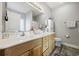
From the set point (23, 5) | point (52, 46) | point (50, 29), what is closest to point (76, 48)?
Result: point (52, 46)

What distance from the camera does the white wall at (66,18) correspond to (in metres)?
1.61

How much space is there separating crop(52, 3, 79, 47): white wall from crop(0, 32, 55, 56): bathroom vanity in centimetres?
17

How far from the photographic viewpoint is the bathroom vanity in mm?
1097

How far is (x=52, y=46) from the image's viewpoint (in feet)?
5.73

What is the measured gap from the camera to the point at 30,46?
1.44m

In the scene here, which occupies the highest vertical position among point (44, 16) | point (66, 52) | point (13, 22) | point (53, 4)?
point (53, 4)

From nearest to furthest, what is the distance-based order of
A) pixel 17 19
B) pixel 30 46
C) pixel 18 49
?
pixel 18 49 → pixel 30 46 → pixel 17 19

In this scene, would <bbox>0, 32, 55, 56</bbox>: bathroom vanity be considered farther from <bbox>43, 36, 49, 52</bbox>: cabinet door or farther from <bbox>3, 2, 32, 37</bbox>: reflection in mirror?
<bbox>3, 2, 32, 37</bbox>: reflection in mirror

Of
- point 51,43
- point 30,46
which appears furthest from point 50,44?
point 30,46

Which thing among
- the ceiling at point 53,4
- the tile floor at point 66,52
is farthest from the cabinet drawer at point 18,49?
the ceiling at point 53,4

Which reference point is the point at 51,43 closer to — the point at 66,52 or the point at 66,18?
the point at 66,52

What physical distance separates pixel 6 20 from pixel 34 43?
1.75 ft

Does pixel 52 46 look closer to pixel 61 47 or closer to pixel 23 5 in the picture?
pixel 61 47

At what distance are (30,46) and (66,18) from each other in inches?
28.5
